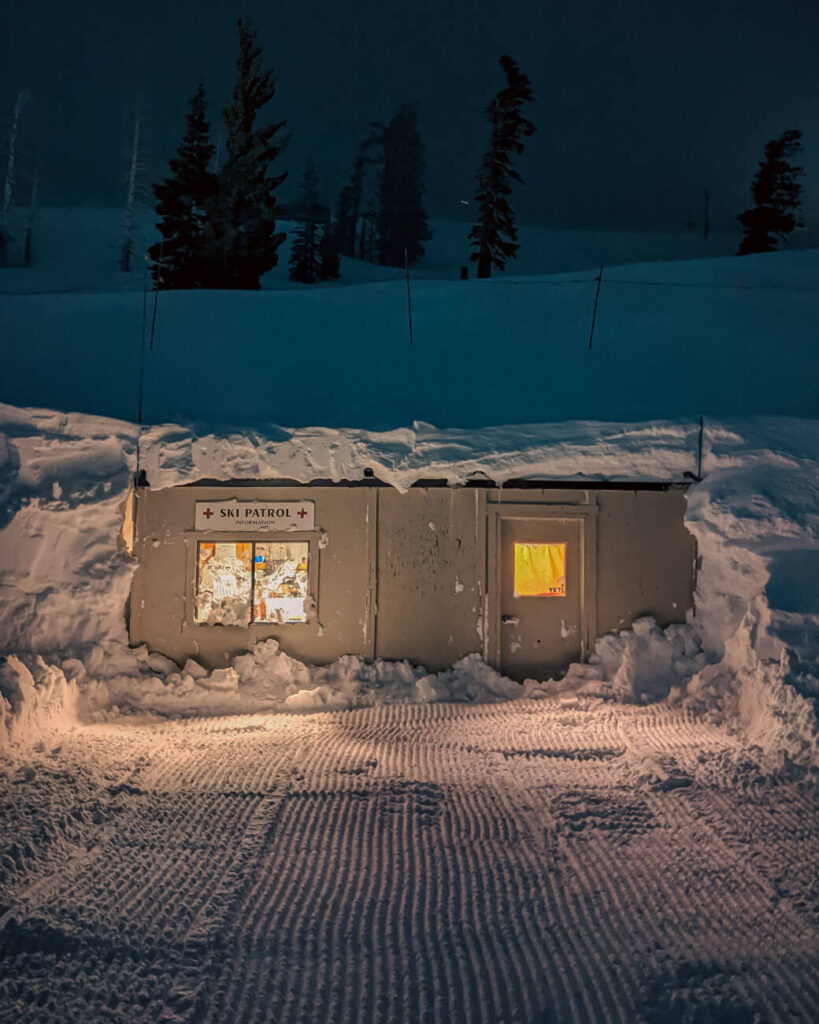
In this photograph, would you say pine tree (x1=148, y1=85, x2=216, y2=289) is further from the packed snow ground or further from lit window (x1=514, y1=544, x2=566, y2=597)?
lit window (x1=514, y1=544, x2=566, y2=597)

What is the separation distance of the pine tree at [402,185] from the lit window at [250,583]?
49.4 metres

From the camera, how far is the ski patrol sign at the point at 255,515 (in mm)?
9812

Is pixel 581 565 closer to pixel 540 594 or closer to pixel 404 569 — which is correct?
pixel 540 594

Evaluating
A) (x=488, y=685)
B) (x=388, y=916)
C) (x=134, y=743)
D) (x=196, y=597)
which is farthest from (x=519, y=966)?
(x=196, y=597)

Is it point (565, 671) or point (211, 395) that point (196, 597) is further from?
point (565, 671)

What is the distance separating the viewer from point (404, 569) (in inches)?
384

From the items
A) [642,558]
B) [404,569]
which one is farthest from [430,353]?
[642,558]

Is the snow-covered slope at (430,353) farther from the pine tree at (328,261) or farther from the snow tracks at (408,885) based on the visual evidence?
the pine tree at (328,261)

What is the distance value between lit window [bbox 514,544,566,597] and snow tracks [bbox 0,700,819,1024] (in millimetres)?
2910

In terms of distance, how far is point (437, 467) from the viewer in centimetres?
909

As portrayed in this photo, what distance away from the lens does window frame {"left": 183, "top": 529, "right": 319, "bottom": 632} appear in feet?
32.0

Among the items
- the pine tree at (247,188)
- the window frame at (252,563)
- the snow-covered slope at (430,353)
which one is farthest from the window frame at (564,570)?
the pine tree at (247,188)

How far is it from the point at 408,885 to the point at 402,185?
58737 millimetres

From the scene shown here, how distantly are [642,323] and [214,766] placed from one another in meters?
9.01
